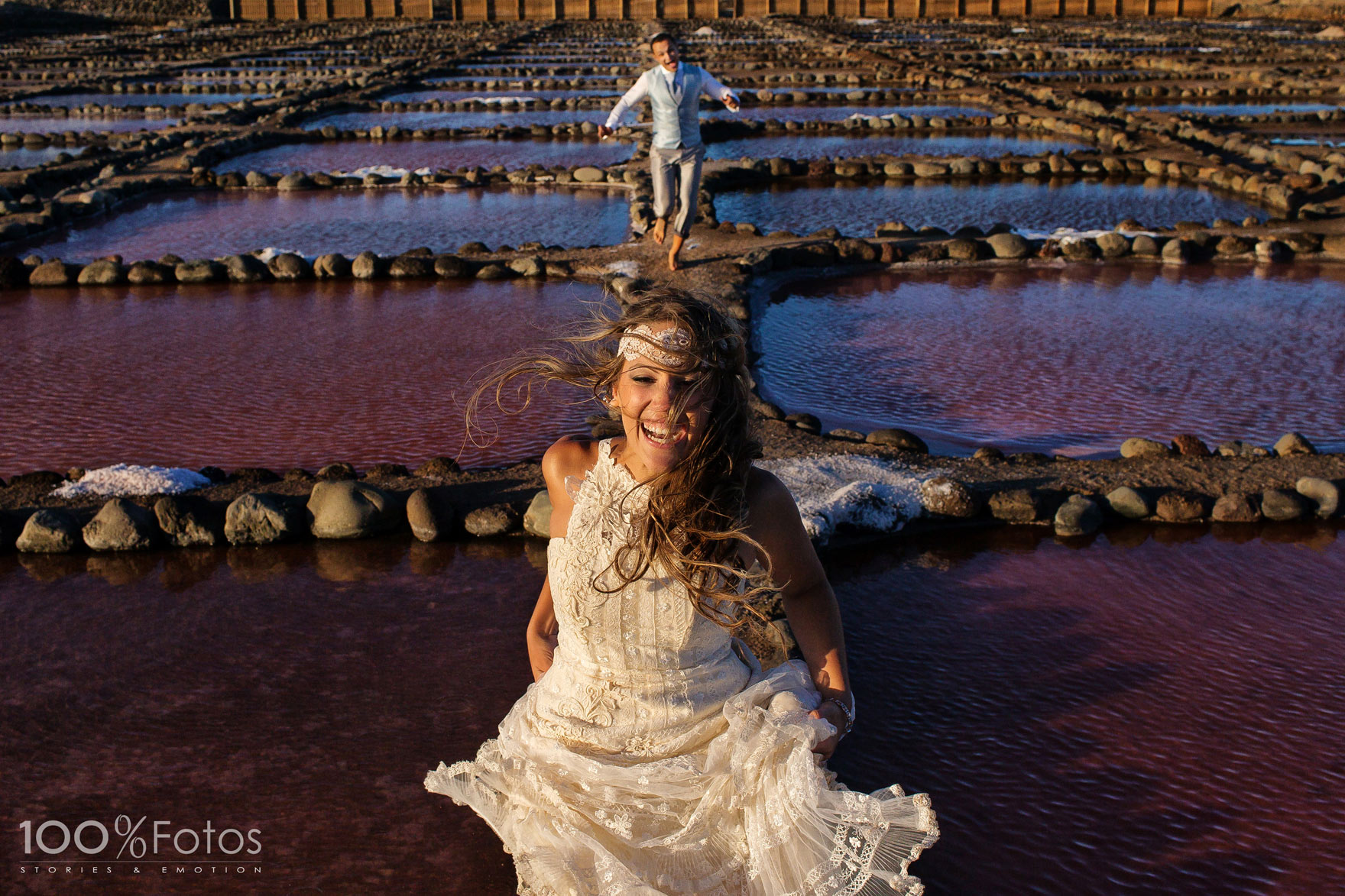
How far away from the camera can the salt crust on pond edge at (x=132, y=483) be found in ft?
15.1

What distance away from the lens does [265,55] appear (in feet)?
101

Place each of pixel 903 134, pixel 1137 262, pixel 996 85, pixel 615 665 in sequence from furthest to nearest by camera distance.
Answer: pixel 996 85 < pixel 903 134 < pixel 1137 262 < pixel 615 665

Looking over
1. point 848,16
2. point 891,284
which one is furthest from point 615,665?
point 848,16

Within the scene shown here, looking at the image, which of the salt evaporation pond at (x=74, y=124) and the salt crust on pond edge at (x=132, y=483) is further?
the salt evaporation pond at (x=74, y=124)

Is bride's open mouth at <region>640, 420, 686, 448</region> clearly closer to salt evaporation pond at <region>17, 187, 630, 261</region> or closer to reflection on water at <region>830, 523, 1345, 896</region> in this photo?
reflection on water at <region>830, 523, 1345, 896</region>

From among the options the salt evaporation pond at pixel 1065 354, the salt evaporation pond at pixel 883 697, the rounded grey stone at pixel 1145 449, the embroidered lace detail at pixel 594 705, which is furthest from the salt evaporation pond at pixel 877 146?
the embroidered lace detail at pixel 594 705

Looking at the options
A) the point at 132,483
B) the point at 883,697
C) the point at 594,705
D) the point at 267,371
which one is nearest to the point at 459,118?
the point at 267,371

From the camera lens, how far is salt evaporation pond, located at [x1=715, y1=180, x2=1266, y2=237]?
1038cm

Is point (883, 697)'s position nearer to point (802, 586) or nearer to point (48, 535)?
point (802, 586)

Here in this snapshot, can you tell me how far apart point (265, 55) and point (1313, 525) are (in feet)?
101

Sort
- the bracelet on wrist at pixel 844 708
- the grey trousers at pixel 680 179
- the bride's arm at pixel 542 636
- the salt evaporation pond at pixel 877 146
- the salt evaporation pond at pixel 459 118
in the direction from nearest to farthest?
the bracelet on wrist at pixel 844 708, the bride's arm at pixel 542 636, the grey trousers at pixel 680 179, the salt evaporation pond at pixel 877 146, the salt evaporation pond at pixel 459 118

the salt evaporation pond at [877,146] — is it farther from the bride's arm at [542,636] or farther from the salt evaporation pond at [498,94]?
the bride's arm at [542,636]

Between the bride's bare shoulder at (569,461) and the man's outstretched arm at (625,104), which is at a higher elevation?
the man's outstretched arm at (625,104)

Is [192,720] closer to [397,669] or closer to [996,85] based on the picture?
[397,669]
